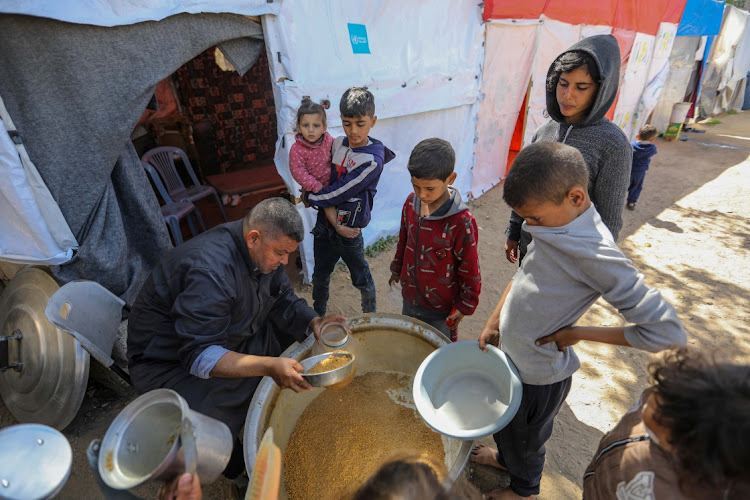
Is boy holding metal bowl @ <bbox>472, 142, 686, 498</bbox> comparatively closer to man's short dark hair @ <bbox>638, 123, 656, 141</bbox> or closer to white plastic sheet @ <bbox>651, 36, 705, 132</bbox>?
man's short dark hair @ <bbox>638, 123, 656, 141</bbox>

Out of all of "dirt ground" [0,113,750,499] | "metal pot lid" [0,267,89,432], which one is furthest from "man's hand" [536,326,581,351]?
"metal pot lid" [0,267,89,432]

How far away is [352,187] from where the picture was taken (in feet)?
8.63

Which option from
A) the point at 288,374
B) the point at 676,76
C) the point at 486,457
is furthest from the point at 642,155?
the point at 676,76

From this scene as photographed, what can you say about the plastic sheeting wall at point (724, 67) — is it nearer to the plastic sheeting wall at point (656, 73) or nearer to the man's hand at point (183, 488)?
the plastic sheeting wall at point (656, 73)

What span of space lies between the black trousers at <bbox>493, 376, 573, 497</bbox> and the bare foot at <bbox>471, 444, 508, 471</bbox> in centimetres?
24

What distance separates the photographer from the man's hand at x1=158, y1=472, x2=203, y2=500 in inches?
36.8

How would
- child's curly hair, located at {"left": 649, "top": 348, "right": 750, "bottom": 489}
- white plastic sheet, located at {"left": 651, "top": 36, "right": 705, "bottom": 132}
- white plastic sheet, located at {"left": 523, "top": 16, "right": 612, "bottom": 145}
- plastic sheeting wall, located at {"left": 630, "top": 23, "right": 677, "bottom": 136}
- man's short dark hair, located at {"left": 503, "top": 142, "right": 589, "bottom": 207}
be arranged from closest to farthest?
child's curly hair, located at {"left": 649, "top": 348, "right": 750, "bottom": 489}, man's short dark hair, located at {"left": 503, "top": 142, "right": 589, "bottom": 207}, white plastic sheet, located at {"left": 523, "top": 16, "right": 612, "bottom": 145}, plastic sheeting wall, located at {"left": 630, "top": 23, "right": 677, "bottom": 136}, white plastic sheet, located at {"left": 651, "top": 36, "right": 705, "bottom": 132}

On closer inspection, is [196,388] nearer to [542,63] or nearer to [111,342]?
[111,342]

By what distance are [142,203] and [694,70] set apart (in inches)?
567

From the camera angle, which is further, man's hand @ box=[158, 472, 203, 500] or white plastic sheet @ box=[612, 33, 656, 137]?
white plastic sheet @ box=[612, 33, 656, 137]

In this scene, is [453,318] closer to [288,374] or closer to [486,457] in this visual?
[486,457]

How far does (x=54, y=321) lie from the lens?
1819mm

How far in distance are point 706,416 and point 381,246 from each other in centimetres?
394

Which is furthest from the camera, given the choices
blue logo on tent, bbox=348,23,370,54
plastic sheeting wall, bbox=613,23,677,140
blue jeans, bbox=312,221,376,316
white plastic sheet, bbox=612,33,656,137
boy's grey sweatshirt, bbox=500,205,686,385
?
plastic sheeting wall, bbox=613,23,677,140
